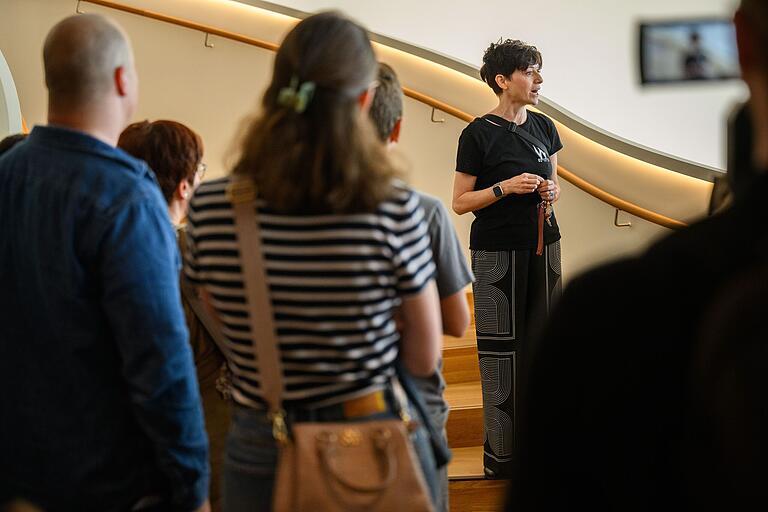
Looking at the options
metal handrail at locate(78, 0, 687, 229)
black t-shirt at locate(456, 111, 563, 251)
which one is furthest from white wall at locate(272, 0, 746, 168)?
black t-shirt at locate(456, 111, 563, 251)

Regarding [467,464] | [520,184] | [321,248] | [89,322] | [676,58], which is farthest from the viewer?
[467,464]

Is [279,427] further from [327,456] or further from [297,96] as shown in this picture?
[297,96]

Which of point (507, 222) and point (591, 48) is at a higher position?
point (591, 48)

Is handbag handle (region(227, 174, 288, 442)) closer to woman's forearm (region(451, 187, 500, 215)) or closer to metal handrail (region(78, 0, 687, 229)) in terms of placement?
woman's forearm (region(451, 187, 500, 215))

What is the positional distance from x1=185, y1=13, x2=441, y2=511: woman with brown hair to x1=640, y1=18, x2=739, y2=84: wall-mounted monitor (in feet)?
1.84

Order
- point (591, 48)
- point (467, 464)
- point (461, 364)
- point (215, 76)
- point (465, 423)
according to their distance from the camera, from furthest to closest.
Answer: point (215, 76)
point (591, 48)
point (461, 364)
point (465, 423)
point (467, 464)

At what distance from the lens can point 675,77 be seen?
0.97 m

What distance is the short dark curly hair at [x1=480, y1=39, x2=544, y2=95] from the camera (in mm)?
3803

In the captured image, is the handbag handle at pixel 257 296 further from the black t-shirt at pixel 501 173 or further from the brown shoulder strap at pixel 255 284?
the black t-shirt at pixel 501 173

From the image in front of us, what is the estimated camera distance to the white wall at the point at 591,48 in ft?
17.4

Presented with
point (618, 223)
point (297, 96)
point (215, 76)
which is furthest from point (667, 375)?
point (215, 76)

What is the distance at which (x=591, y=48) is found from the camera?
572cm

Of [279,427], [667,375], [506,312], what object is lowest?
[506,312]

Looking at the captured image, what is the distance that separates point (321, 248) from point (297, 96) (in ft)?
0.82
